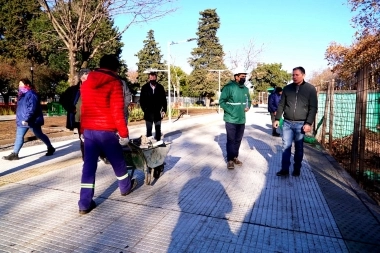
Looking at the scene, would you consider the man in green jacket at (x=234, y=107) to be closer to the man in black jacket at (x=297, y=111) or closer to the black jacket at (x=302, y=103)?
the man in black jacket at (x=297, y=111)

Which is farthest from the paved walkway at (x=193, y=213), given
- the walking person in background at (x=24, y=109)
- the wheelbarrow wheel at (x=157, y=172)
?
the walking person in background at (x=24, y=109)

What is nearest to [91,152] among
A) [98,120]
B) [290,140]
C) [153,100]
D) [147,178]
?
[98,120]

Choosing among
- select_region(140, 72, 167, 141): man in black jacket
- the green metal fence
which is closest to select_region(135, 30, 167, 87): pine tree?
the green metal fence

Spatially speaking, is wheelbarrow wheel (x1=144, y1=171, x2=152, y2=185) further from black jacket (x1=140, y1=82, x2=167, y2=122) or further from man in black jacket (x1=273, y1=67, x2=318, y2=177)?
black jacket (x1=140, y1=82, x2=167, y2=122)

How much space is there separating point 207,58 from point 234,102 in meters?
55.9

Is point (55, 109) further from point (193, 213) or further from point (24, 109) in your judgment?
point (193, 213)

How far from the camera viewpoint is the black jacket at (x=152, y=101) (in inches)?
317

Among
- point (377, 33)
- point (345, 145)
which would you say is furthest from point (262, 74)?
point (345, 145)

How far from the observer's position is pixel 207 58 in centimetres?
6044

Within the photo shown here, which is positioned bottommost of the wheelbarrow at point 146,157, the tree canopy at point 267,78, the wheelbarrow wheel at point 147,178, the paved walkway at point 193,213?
the paved walkway at point 193,213

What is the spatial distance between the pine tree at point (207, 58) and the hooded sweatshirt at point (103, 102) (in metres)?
54.3

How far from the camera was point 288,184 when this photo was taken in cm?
517

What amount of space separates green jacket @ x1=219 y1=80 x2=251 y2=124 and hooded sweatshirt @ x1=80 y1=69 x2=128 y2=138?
2864 millimetres

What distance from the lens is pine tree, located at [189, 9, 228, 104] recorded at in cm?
5881
